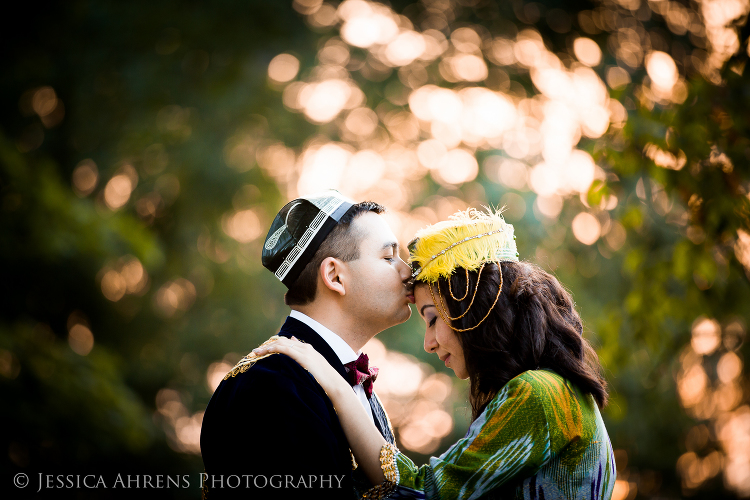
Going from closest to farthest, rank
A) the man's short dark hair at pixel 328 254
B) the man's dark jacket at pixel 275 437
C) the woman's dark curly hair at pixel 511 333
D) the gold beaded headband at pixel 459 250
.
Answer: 1. the man's dark jacket at pixel 275 437
2. the woman's dark curly hair at pixel 511 333
3. the gold beaded headband at pixel 459 250
4. the man's short dark hair at pixel 328 254

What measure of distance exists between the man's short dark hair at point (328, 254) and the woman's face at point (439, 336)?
43 centimetres

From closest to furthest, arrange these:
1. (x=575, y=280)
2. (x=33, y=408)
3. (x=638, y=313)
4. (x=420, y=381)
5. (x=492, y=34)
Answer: (x=638, y=313), (x=33, y=408), (x=575, y=280), (x=492, y=34), (x=420, y=381)

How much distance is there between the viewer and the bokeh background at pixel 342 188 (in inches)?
148

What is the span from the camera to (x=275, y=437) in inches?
95.7

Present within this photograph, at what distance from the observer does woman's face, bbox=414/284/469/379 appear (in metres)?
3.05

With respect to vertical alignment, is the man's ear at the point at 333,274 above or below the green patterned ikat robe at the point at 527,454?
above

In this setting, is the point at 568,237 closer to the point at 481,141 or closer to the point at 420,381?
the point at 481,141

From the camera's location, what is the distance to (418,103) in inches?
528

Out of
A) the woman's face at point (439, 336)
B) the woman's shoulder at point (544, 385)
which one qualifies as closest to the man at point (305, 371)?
the woman's face at point (439, 336)

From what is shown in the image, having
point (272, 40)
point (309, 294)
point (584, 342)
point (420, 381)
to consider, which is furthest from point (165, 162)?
point (584, 342)

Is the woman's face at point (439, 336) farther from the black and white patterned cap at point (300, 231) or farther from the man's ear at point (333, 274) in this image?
the black and white patterned cap at point (300, 231)

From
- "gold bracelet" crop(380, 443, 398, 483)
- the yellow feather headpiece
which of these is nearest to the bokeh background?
the yellow feather headpiece

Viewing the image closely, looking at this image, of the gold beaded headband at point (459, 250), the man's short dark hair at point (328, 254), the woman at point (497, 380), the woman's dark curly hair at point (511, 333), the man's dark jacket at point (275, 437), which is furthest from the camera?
the man's short dark hair at point (328, 254)

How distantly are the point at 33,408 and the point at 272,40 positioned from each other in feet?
23.4
